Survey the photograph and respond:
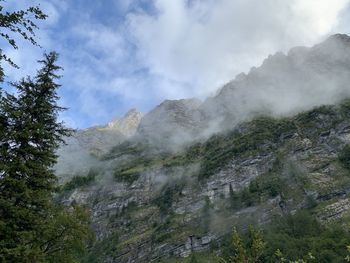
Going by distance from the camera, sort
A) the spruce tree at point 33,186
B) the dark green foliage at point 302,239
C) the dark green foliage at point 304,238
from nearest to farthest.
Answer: the spruce tree at point 33,186 → the dark green foliage at point 302,239 → the dark green foliage at point 304,238

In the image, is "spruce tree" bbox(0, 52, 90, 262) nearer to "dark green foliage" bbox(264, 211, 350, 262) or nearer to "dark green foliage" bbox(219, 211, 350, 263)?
"dark green foliage" bbox(219, 211, 350, 263)

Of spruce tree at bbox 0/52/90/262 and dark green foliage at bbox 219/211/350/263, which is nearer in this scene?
spruce tree at bbox 0/52/90/262

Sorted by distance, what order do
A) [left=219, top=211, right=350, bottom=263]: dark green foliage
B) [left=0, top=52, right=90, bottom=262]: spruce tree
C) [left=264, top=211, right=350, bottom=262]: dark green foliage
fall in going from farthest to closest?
[left=264, top=211, right=350, bottom=262]: dark green foliage
[left=219, top=211, right=350, bottom=263]: dark green foliage
[left=0, top=52, right=90, bottom=262]: spruce tree

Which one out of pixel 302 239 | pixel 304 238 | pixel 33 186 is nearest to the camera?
pixel 33 186

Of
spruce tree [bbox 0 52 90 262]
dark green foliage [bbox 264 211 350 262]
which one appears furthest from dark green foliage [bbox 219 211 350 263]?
spruce tree [bbox 0 52 90 262]

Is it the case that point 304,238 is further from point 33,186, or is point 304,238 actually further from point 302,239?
point 33,186

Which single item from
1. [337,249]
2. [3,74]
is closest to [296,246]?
[337,249]

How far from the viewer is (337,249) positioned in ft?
459

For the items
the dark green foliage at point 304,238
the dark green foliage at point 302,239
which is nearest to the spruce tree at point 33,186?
the dark green foliage at point 302,239

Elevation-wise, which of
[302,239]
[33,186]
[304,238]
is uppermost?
[33,186]

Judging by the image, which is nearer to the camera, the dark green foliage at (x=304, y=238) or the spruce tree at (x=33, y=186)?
the spruce tree at (x=33, y=186)

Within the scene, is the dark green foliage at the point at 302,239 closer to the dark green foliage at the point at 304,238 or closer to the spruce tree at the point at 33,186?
the dark green foliage at the point at 304,238

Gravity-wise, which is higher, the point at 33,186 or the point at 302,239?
the point at 33,186

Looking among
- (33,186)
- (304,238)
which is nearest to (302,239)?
(304,238)
